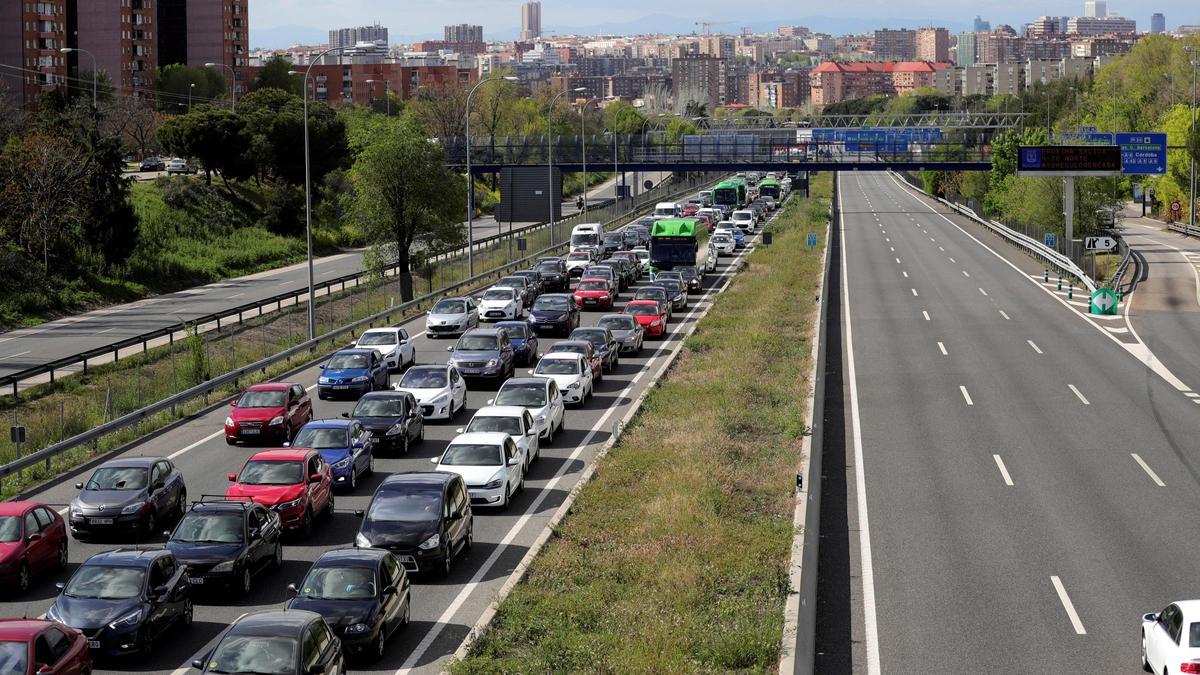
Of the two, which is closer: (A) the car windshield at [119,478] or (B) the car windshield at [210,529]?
(B) the car windshield at [210,529]

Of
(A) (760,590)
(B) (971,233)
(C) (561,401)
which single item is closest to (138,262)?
(C) (561,401)

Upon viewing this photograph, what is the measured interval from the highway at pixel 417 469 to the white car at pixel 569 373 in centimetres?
42

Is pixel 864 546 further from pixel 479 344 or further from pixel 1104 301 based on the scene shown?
pixel 1104 301

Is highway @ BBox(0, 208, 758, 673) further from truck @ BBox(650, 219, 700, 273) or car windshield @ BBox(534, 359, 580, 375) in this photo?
truck @ BBox(650, 219, 700, 273)

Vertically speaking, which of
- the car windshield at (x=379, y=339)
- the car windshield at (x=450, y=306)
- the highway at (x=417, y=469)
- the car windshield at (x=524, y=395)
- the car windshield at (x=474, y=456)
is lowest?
the highway at (x=417, y=469)

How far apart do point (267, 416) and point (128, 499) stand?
7.85 metres

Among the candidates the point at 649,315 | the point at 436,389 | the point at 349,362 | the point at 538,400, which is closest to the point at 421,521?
the point at 538,400

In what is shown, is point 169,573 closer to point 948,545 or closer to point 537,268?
point 948,545

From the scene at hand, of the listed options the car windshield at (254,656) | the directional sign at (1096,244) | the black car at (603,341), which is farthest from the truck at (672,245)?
the car windshield at (254,656)

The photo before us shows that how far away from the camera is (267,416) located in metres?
31.8

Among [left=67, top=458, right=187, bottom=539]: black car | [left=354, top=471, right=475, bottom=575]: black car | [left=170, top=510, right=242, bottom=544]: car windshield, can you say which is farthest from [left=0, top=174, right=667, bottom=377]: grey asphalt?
[left=170, top=510, right=242, bottom=544]: car windshield

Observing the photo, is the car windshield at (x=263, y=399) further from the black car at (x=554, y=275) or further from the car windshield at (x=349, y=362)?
the black car at (x=554, y=275)

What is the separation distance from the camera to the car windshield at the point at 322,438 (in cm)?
2788

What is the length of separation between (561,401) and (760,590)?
14.1 metres
